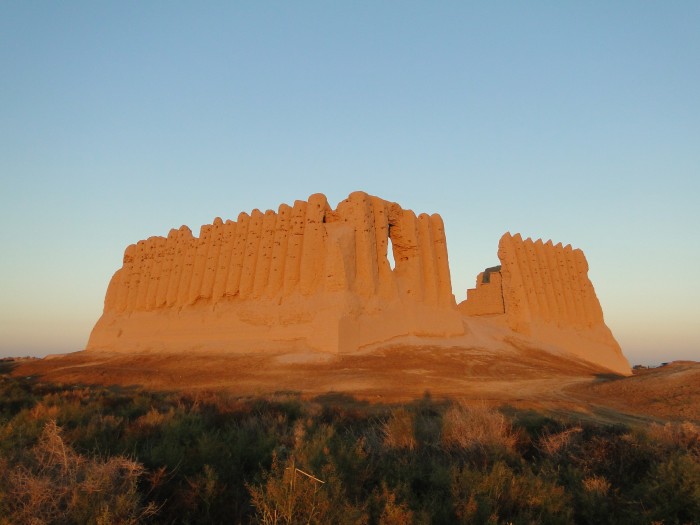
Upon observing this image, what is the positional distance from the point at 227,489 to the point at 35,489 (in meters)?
1.80

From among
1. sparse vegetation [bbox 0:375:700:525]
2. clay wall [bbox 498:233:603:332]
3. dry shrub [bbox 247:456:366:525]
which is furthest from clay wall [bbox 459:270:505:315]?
dry shrub [bbox 247:456:366:525]

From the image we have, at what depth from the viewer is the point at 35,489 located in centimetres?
380

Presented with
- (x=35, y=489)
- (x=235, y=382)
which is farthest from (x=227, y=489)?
(x=235, y=382)

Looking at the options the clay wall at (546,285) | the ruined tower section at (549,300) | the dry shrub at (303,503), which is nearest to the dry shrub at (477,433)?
the dry shrub at (303,503)

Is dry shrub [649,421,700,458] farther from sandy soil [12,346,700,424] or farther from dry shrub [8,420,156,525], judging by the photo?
dry shrub [8,420,156,525]

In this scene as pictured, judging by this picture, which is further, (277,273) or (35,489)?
(277,273)

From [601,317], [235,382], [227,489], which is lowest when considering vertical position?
[227,489]

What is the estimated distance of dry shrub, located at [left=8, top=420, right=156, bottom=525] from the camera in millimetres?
3703

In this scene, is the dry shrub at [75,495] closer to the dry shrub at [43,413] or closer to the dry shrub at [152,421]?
the dry shrub at [152,421]

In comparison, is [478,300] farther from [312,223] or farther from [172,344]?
[172,344]

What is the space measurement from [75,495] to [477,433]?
16.3 feet

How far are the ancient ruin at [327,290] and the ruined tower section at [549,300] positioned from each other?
0.11 meters

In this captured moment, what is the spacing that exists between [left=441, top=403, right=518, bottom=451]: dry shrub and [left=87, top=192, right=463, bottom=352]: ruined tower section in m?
16.0

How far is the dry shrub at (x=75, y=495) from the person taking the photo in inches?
146
